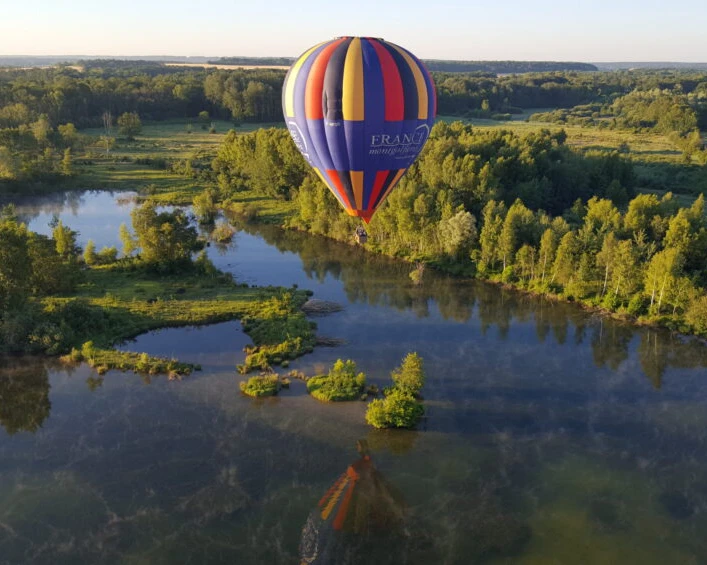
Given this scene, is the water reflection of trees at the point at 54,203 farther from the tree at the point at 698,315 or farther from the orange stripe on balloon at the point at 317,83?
the tree at the point at 698,315

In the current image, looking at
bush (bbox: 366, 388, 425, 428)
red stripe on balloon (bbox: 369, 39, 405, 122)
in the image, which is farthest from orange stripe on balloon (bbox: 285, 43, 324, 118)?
bush (bbox: 366, 388, 425, 428)

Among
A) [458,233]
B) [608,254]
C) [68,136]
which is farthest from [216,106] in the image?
[608,254]

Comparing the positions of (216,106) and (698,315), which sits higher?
(216,106)

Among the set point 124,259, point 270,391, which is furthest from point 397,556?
point 124,259

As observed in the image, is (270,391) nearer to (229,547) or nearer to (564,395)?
(229,547)

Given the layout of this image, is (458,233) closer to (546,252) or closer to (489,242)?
(489,242)
